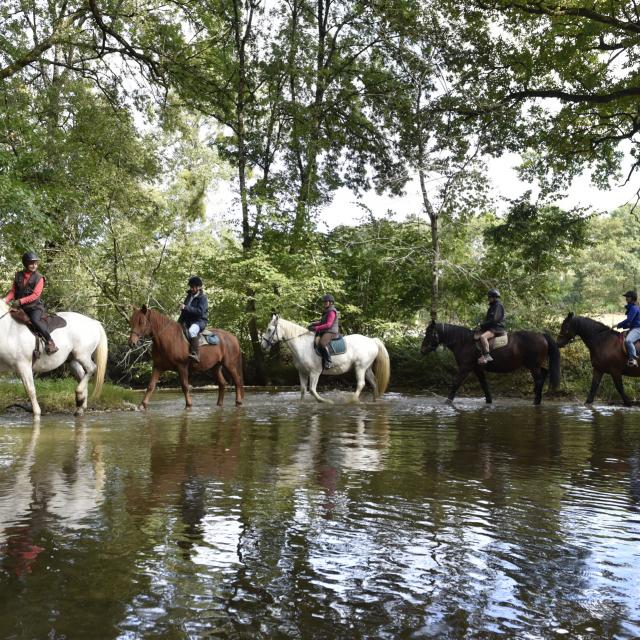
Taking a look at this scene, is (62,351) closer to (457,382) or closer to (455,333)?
(457,382)

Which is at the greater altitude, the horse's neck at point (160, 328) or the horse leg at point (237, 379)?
the horse's neck at point (160, 328)

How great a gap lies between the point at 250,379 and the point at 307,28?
15.7m

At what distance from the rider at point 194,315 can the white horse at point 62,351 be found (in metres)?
2.08

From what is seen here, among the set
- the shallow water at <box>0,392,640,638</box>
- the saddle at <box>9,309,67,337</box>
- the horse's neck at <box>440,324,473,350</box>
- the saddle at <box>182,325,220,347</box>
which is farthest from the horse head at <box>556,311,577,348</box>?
the saddle at <box>9,309,67,337</box>

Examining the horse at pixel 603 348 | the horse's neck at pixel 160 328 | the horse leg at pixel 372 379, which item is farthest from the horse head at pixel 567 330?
the horse's neck at pixel 160 328

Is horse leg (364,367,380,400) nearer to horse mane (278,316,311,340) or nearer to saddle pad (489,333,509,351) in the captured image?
horse mane (278,316,311,340)

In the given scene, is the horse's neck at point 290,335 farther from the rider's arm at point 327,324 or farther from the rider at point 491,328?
the rider at point 491,328

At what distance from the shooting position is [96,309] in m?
23.9

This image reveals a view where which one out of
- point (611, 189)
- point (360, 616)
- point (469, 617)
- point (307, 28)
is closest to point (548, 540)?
point (469, 617)

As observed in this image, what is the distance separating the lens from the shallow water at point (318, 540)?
3.17 m

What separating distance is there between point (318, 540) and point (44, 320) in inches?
395

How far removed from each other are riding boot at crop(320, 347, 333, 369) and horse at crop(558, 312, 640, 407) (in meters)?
6.00

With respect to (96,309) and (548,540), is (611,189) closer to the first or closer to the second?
(96,309)

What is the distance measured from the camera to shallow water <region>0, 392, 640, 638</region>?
10.4 ft
